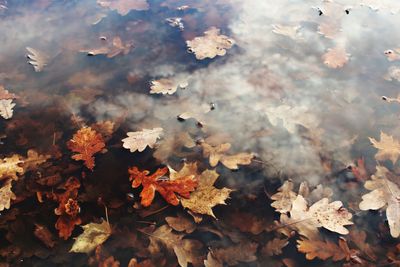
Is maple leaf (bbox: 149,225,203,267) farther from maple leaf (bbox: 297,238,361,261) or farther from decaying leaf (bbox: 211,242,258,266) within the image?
maple leaf (bbox: 297,238,361,261)

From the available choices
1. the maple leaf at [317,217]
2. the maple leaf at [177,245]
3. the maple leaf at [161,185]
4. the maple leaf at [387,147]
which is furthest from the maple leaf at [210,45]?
the maple leaf at [177,245]

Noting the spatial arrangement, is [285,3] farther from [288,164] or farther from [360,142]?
[288,164]

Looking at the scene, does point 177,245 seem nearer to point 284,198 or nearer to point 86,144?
point 284,198

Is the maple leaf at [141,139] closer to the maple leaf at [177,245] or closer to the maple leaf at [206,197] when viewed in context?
the maple leaf at [206,197]

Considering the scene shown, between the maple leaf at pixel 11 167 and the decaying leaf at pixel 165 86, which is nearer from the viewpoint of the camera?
the maple leaf at pixel 11 167

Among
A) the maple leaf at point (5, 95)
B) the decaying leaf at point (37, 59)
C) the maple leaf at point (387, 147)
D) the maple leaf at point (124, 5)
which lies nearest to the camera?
the maple leaf at point (387, 147)

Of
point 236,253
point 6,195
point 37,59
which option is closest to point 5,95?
point 37,59

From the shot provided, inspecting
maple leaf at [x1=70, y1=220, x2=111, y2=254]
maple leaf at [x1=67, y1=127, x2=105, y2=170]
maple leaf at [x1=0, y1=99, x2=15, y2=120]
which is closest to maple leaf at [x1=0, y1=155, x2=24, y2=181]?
maple leaf at [x1=67, y1=127, x2=105, y2=170]

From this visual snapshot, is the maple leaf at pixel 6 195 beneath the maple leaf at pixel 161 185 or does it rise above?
beneath
